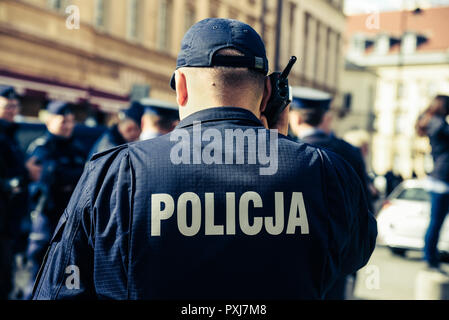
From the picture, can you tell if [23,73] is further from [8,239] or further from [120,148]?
[120,148]

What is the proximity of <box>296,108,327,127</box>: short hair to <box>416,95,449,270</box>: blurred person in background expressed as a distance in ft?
7.37

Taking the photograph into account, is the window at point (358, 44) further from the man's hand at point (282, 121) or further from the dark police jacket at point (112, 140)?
the man's hand at point (282, 121)

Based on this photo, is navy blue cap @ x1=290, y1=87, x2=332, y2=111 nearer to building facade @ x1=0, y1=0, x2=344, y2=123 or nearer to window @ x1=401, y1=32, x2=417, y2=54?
building facade @ x1=0, y1=0, x2=344, y2=123

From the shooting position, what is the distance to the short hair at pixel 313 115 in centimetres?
439

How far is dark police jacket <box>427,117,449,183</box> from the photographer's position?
615 cm

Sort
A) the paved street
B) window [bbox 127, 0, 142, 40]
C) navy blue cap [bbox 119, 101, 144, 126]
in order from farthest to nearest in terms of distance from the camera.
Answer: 1. window [bbox 127, 0, 142, 40]
2. the paved street
3. navy blue cap [bbox 119, 101, 144, 126]

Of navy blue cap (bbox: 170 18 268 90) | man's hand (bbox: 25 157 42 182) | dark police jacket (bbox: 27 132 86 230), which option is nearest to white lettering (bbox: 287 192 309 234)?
navy blue cap (bbox: 170 18 268 90)

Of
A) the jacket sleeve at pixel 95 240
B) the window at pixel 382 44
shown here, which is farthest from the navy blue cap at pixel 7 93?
the window at pixel 382 44

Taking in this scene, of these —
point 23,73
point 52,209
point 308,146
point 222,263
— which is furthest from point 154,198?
point 23,73

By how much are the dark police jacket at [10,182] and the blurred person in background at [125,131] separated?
695 mm

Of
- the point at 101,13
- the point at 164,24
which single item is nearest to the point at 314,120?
the point at 101,13

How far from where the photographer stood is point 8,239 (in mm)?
5227

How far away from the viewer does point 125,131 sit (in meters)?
5.92
